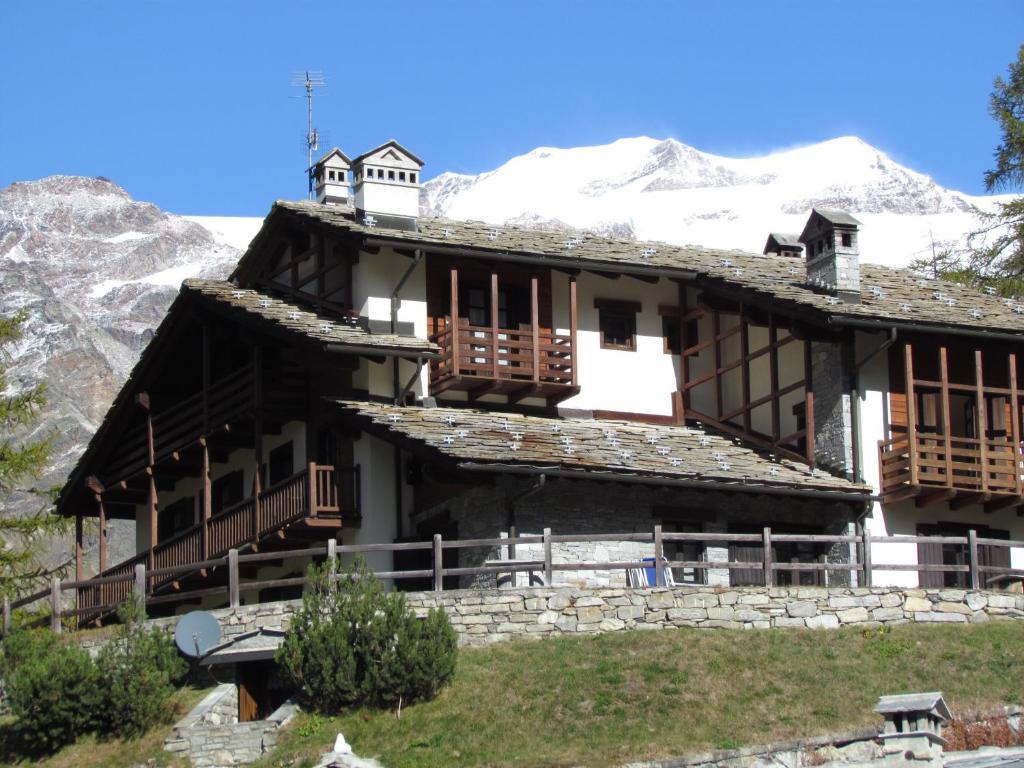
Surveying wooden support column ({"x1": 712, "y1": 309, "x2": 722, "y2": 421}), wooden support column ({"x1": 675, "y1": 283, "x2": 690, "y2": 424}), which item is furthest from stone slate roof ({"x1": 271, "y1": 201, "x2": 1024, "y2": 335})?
wooden support column ({"x1": 712, "y1": 309, "x2": 722, "y2": 421})

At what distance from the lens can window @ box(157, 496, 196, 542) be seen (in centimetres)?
4284

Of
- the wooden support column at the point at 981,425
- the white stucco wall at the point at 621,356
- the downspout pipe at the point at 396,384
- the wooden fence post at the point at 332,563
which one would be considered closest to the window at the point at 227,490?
the downspout pipe at the point at 396,384

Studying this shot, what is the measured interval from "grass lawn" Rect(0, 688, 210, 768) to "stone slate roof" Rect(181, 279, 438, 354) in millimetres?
8367

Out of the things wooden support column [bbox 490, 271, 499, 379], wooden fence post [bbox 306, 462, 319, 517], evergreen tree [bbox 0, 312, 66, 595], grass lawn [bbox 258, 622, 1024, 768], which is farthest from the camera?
evergreen tree [bbox 0, 312, 66, 595]

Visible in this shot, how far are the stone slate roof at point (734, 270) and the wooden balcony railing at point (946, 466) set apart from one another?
2.26 meters

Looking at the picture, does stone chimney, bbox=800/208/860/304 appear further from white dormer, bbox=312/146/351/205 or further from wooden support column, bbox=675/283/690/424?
white dormer, bbox=312/146/351/205

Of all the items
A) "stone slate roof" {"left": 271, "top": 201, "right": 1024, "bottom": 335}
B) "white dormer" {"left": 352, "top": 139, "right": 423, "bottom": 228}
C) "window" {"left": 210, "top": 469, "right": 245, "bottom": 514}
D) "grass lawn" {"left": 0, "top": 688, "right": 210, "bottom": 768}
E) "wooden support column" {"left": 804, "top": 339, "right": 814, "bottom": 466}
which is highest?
"white dormer" {"left": 352, "top": 139, "right": 423, "bottom": 228}

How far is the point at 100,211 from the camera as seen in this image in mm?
152750

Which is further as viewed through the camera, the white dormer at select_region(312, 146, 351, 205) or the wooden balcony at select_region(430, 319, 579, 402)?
the white dormer at select_region(312, 146, 351, 205)

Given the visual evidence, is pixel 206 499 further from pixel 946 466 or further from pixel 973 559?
pixel 973 559

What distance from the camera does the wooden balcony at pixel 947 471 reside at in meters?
37.2

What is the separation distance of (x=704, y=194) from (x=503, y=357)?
441 ft

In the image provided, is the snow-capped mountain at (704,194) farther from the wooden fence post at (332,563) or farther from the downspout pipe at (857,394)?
the wooden fence post at (332,563)

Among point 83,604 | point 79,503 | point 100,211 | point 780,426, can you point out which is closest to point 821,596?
point 780,426
